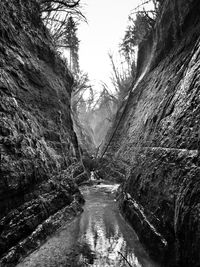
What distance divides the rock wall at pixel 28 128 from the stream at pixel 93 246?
0.36m

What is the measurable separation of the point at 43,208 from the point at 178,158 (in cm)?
243

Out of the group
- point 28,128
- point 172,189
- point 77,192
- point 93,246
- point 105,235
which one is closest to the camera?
point 172,189

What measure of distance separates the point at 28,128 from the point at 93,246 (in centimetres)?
254

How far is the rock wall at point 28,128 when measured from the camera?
3.22 meters

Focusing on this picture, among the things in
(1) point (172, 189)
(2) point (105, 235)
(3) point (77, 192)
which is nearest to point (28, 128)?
(3) point (77, 192)

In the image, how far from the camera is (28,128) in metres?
4.59

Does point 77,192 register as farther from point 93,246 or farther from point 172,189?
point 172,189

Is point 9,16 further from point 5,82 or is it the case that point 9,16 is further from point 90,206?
point 90,206

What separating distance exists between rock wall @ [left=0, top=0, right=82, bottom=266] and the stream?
358mm

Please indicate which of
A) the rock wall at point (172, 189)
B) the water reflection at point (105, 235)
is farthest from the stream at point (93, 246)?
the rock wall at point (172, 189)

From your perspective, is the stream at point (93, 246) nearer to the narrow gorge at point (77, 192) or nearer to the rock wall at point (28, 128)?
the narrow gorge at point (77, 192)

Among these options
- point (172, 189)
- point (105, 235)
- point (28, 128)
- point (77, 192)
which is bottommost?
point (105, 235)

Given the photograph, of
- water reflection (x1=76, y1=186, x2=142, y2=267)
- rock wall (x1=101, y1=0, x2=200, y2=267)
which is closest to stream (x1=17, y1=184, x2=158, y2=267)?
water reflection (x1=76, y1=186, x2=142, y2=267)

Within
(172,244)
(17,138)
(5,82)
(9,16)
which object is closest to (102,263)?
(172,244)
